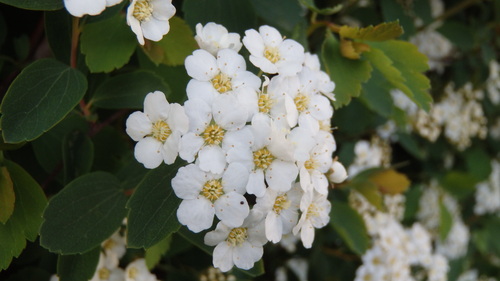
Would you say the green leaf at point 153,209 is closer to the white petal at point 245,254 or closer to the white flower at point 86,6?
the white petal at point 245,254

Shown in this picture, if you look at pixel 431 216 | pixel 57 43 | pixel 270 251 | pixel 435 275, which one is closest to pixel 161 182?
pixel 57 43

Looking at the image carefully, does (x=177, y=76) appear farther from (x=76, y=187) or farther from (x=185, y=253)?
(x=185, y=253)

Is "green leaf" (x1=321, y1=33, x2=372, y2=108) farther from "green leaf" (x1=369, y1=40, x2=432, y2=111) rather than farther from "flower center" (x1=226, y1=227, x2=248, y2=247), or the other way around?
"flower center" (x1=226, y1=227, x2=248, y2=247)

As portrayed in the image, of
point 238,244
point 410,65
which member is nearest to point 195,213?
point 238,244

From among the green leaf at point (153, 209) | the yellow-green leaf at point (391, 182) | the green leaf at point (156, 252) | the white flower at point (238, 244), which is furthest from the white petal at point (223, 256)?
the yellow-green leaf at point (391, 182)

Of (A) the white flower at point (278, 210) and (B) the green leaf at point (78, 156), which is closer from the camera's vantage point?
(A) the white flower at point (278, 210)

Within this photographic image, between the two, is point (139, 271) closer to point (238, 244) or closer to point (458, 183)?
point (238, 244)

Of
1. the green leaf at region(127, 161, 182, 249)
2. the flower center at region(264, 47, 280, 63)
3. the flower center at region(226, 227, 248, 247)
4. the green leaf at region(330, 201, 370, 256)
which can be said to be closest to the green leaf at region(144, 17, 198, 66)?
the flower center at region(264, 47, 280, 63)
